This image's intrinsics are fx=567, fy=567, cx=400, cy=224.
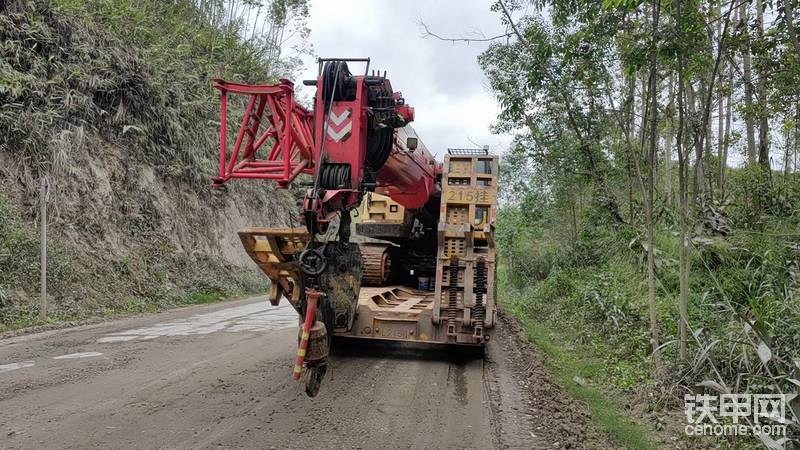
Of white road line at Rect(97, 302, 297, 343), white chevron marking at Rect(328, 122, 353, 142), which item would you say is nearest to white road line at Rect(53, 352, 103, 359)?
white road line at Rect(97, 302, 297, 343)

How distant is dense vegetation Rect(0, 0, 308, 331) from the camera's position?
11055mm

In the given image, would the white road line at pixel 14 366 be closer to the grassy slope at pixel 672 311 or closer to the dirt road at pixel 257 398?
the dirt road at pixel 257 398

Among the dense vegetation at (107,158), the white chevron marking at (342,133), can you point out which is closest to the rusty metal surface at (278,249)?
the white chevron marking at (342,133)

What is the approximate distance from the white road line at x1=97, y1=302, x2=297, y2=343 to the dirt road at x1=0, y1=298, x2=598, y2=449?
0.33 meters

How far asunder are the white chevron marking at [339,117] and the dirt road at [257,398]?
2528 mm

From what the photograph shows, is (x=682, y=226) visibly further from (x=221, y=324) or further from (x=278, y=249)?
(x=221, y=324)

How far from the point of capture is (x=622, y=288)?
9.61m

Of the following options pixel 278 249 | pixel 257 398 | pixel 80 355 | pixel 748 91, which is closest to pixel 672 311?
pixel 278 249

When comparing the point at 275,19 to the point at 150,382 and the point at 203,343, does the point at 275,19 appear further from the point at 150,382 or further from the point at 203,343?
the point at 150,382

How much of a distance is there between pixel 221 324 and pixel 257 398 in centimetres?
499

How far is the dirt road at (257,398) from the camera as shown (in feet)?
14.1

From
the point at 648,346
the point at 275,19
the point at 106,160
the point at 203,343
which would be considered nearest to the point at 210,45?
the point at 275,19

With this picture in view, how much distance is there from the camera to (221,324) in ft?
32.7

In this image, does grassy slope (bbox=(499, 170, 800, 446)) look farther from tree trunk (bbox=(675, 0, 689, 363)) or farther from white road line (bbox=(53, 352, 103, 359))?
white road line (bbox=(53, 352, 103, 359))
